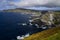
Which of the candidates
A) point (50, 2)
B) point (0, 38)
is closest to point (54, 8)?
point (50, 2)

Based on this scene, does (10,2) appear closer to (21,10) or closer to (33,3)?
(21,10)

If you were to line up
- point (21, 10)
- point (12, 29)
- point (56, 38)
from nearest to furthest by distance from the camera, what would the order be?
point (56, 38)
point (21, 10)
point (12, 29)

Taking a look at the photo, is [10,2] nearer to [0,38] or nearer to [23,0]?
[23,0]

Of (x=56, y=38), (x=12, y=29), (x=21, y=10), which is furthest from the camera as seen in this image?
(x=12, y=29)

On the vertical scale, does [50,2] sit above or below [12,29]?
above

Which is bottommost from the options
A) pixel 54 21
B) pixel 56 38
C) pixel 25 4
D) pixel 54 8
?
pixel 56 38

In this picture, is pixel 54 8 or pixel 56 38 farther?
pixel 54 8
